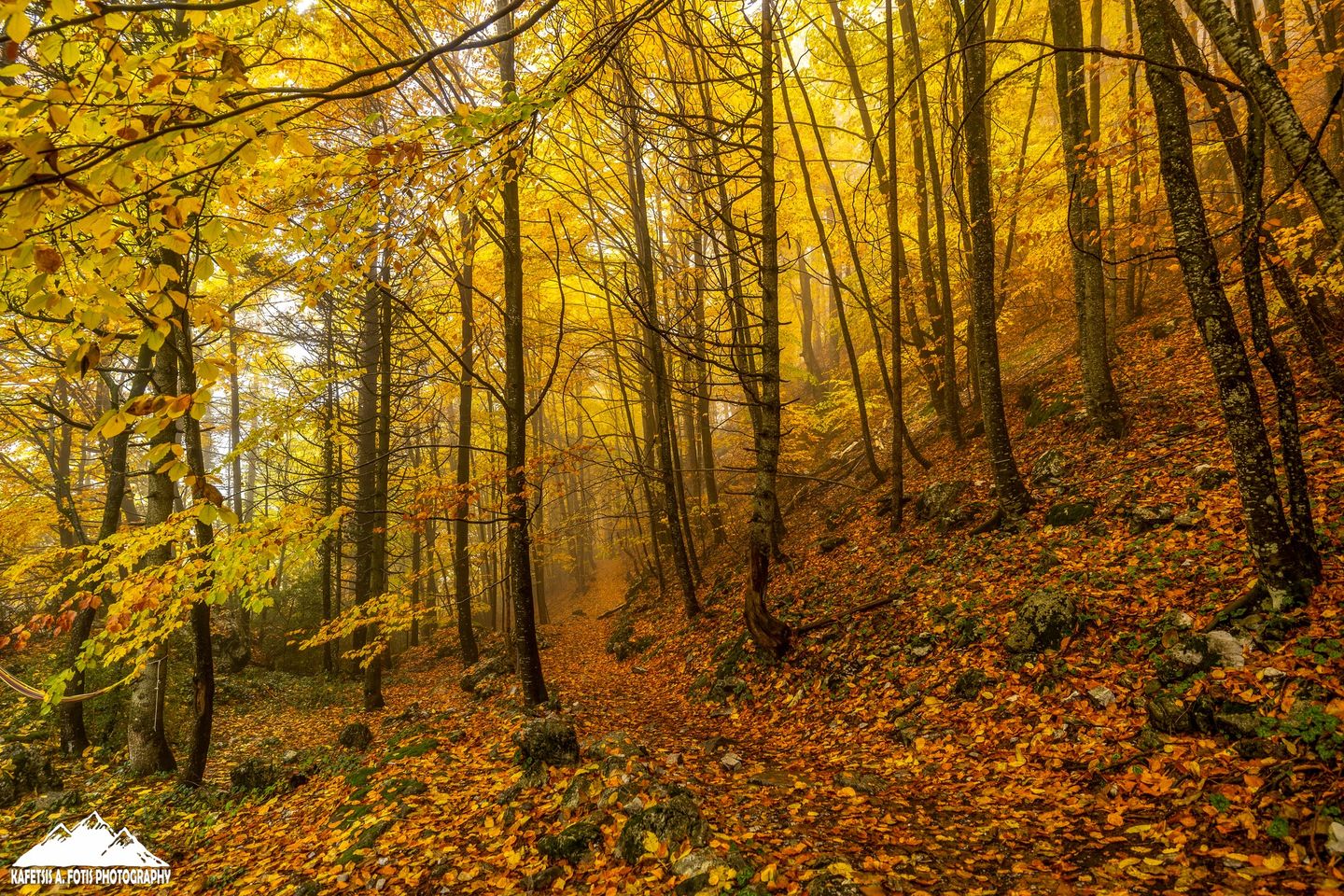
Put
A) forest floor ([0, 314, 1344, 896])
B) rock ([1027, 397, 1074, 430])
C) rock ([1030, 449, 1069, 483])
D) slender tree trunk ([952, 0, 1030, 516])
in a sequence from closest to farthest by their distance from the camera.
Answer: forest floor ([0, 314, 1344, 896]), slender tree trunk ([952, 0, 1030, 516]), rock ([1030, 449, 1069, 483]), rock ([1027, 397, 1074, 430])

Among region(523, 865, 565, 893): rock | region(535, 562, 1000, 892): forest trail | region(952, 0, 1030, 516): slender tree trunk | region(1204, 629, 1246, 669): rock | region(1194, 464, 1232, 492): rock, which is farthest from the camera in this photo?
region(952, 0, 1030, 516): slender tree trunk

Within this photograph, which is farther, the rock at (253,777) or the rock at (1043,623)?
the rock at (253,777)

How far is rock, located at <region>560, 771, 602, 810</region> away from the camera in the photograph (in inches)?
175

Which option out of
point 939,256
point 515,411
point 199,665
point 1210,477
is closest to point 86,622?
point 199,665

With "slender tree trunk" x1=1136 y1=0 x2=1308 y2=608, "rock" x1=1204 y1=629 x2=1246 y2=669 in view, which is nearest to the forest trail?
"rock" x1=1204 y1=629 x2=1246 y2=669

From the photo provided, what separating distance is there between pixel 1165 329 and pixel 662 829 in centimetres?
1223

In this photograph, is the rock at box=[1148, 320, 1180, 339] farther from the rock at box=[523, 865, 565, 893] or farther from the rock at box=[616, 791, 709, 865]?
the rock at box=[523, 865, 565, 893]

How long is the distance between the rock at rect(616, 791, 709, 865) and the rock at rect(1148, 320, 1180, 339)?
463 inches

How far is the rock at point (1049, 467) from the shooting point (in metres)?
7.86

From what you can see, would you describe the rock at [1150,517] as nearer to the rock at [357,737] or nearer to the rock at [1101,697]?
the rock at [1101,697]

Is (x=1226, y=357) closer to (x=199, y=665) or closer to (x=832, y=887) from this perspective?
(x=832, y=887)

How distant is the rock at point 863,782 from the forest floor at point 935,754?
27 millimetres

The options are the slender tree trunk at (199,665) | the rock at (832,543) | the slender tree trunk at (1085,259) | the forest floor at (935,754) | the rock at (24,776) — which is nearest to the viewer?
the forest floor at (935,754)

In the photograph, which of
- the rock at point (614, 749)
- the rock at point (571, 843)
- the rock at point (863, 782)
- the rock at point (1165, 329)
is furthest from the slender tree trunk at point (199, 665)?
the rock at point (1165, 329)
